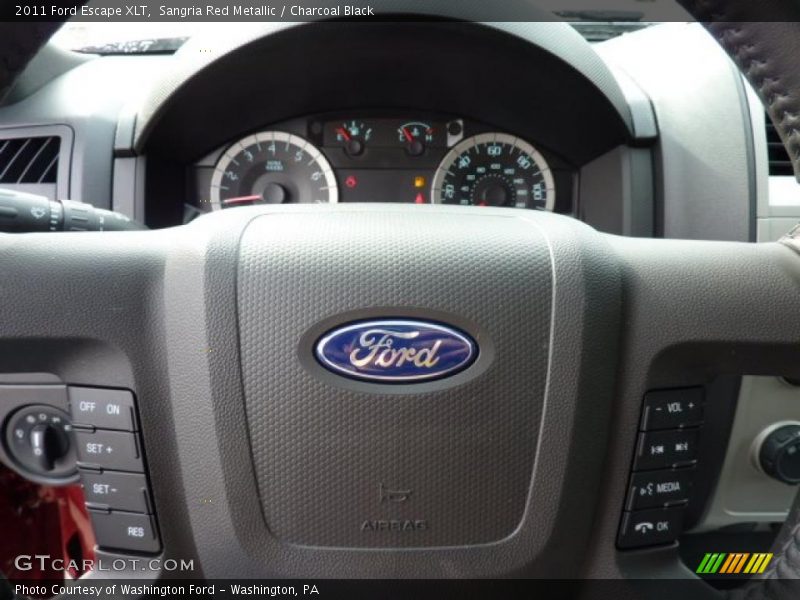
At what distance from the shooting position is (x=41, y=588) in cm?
137

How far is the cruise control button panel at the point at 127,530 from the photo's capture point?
101 cm

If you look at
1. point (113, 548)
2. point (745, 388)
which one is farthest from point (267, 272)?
point (745, 388)

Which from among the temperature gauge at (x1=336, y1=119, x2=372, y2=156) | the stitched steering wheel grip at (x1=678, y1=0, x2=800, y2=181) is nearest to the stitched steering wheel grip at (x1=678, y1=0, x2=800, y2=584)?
the stitched steering wheel grip at (x1=678, y1=0, x2=800, y2=181)

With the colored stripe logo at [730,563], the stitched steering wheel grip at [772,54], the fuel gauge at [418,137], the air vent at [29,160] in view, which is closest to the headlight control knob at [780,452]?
the colored stripe logo at [730,563]

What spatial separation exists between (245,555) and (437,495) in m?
0.23

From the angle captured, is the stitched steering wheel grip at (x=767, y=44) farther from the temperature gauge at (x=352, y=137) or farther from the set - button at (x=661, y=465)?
the temperature gauge at (x=352, y=137)

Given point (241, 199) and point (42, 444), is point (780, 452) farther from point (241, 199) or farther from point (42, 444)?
point (241, 199)

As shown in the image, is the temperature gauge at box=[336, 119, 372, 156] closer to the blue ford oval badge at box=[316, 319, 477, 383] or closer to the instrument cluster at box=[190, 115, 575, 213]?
the instrument cluster at box=[190, 115, 575, 213]

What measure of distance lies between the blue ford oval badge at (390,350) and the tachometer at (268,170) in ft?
3.92

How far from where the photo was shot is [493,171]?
207 cm

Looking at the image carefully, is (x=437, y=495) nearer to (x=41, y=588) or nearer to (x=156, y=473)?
(x=156, y=473)

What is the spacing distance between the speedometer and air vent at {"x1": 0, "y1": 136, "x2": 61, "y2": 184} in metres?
0.86

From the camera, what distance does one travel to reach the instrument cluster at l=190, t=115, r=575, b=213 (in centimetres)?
207

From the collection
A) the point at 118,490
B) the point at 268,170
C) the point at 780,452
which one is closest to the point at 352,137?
the point at 268,170
